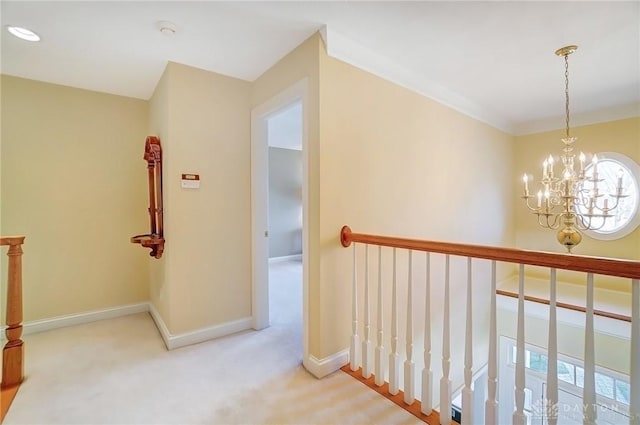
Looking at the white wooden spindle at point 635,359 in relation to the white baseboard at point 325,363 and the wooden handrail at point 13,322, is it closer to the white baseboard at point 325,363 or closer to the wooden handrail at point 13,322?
the white baseboard at point 325,363

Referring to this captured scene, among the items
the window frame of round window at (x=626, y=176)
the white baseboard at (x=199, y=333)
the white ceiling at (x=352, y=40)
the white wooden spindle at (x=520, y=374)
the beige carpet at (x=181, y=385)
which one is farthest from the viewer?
the window frame of round window at (x=626, y=176)

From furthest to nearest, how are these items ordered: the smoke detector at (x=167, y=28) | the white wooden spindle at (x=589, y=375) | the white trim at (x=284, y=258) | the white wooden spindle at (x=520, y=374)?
1. the white trim at (x=284, y=258)
2. the smoke detector at (x=167, y=28)
3. the white wooden spindle at (x=520, y=374)
4. the white wooden spindle at (x=589, y=375)

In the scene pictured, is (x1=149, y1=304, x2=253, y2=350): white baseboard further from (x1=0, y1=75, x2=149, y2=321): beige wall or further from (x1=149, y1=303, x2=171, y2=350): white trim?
(x1=0, y1=75, x2=149, y2=321): beige wall

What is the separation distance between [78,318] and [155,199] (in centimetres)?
157

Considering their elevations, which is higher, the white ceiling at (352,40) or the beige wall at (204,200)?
the white ceiling at (352,40)

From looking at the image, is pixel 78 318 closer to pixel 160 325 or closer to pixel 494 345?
pixel 160 325

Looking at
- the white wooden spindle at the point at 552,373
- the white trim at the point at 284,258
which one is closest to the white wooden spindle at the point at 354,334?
the white wooden spindle at the point at 552,373

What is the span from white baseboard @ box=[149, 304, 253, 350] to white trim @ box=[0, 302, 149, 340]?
501 millimetres

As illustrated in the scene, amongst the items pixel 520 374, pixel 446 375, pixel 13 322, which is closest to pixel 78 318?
pixel 13 322

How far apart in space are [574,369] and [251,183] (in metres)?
4.67

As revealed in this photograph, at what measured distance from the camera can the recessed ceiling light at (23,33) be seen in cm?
191

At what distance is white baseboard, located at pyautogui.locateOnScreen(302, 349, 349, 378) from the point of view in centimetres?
198

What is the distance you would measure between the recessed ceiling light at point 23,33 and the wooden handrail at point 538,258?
9.28ft

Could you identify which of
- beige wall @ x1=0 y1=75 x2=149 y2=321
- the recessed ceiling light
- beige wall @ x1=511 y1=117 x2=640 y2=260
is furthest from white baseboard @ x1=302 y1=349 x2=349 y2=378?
beige wall @ x1=511 y1=117 x2=640 y2=260
